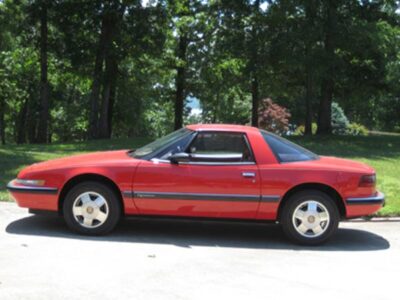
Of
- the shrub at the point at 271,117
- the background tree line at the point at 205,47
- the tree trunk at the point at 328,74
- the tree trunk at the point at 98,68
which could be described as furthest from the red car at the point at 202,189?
the shrub at the point at 271,117

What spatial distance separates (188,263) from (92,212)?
1603 mm

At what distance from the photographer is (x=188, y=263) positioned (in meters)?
Result: 6.05

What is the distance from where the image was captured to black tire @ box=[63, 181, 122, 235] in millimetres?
6992

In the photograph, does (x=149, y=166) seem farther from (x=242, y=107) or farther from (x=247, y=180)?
(x=242, y=107)

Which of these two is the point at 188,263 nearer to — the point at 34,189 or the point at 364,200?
the point at 34,189

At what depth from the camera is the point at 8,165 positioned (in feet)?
42.7

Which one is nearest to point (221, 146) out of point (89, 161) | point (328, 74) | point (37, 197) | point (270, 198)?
point (270, 198)

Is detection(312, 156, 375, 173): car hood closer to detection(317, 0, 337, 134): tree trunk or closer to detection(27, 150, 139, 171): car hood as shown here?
detection(27, 150, 139, 171): car hood

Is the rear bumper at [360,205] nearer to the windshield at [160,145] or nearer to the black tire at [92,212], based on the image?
the windshield at [160,145]

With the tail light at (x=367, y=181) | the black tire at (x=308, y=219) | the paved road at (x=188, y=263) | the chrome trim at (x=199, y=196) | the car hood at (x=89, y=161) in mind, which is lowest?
the paved road at (x=188, y=263)

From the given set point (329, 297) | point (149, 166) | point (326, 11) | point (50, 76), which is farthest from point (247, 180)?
point (50, 76)

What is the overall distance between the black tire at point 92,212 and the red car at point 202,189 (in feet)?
0.04

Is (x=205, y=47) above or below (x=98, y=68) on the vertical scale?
above

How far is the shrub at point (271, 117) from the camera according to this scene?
53750mm
